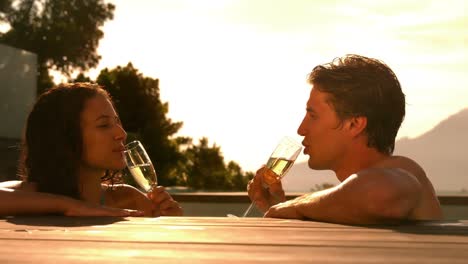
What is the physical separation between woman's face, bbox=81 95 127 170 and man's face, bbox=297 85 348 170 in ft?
2.37

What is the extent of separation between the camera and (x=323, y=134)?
8.78ft

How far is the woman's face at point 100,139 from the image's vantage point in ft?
9.73

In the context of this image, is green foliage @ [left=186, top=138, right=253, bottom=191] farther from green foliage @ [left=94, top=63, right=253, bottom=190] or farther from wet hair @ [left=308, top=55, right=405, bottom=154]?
wet hair @ [left=308, top=55, right=405, bottom=154]

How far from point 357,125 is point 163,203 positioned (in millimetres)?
769

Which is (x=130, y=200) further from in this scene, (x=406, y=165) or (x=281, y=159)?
(x=406, y=165)

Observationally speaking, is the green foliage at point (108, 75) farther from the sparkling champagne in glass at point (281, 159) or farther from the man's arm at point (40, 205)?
the man's arm at point (40, 205)

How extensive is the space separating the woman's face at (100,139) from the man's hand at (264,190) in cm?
51

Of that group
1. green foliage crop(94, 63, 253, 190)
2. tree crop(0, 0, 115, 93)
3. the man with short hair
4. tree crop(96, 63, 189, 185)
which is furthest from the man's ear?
tree crop(96, 63, 189, 185)

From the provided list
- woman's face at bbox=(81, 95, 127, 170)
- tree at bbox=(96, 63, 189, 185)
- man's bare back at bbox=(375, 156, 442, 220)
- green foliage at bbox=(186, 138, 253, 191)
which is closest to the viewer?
man's bare back at bbox=(375, 156, 442, 220)

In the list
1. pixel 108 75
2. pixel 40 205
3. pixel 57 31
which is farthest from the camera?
pixel 108 75

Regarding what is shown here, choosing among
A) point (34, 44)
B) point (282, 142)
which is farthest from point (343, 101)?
point (34, 44)

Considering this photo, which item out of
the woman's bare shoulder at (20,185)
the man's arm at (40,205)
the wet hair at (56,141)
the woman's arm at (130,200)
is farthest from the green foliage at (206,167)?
the man's arm at (40,205)

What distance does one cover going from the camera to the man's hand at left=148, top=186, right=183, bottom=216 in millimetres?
2863

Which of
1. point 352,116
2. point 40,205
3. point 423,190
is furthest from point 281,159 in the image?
point 40,205
